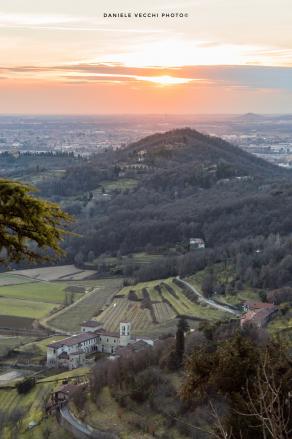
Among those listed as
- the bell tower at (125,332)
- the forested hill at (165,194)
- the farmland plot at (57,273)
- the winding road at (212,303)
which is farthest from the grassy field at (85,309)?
the forested hill at (165,194)

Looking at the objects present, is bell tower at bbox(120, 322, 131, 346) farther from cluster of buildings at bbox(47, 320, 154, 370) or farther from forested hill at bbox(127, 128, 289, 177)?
forested hill at bbox(127, 128, 289, 177)

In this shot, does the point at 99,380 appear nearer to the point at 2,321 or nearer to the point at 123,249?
the point at 2,321

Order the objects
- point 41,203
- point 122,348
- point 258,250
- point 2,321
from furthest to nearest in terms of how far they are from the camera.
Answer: point 258,250 → point 2,321 → point 122,348 → point 41,203

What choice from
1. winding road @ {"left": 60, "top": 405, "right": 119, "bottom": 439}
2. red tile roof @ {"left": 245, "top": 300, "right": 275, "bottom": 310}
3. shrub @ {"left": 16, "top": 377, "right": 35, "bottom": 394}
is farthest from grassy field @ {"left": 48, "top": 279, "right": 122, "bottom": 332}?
winding road @ {"left": 60, "top": 405, "right": 119, "bottom": 439}

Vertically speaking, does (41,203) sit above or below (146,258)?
above

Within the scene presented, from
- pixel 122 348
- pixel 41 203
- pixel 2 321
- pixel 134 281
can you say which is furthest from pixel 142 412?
pixel 134 281

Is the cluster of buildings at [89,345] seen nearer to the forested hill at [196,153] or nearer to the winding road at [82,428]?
the winding road at [82,428]
